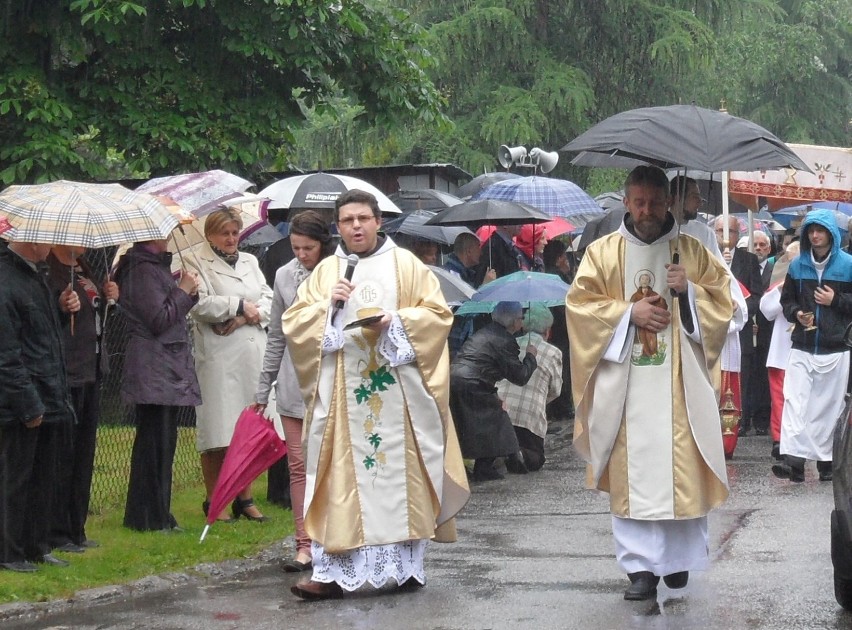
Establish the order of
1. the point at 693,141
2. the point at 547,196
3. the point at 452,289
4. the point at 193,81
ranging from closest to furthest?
the point at 693,141
the point at 452,289
the point at 193,81
the point at 547,196

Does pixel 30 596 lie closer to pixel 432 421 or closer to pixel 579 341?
pixel 432 421

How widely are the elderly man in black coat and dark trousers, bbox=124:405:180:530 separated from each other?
3217 mm

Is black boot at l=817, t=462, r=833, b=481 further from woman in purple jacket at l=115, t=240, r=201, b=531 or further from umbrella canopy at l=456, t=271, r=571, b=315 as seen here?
woman in purple jacket at l=115, t=240, r=201, b=531

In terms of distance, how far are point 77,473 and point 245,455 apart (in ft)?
3.24

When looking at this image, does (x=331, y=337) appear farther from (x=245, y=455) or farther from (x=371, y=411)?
(x=245, y=455)

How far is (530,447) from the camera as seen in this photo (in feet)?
42.8

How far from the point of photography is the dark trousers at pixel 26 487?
8070 mm

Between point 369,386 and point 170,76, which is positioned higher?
point 170,76

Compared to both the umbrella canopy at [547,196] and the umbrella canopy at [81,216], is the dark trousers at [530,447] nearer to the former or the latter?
the umbrella canopy at [547,196]

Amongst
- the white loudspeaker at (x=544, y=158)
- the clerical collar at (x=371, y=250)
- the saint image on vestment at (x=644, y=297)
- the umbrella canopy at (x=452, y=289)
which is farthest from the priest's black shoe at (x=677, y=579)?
the white loudspeaker at (x=544, y=158)

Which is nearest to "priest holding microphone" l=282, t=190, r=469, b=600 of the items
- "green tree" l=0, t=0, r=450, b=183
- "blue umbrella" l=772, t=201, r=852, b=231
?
"green tree" l=0, t=0, r=450, b=183

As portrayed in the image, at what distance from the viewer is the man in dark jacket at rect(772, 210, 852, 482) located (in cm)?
1188

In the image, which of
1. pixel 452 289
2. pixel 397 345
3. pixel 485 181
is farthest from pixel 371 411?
pixel 485 181

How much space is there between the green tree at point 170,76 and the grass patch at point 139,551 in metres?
4.81
